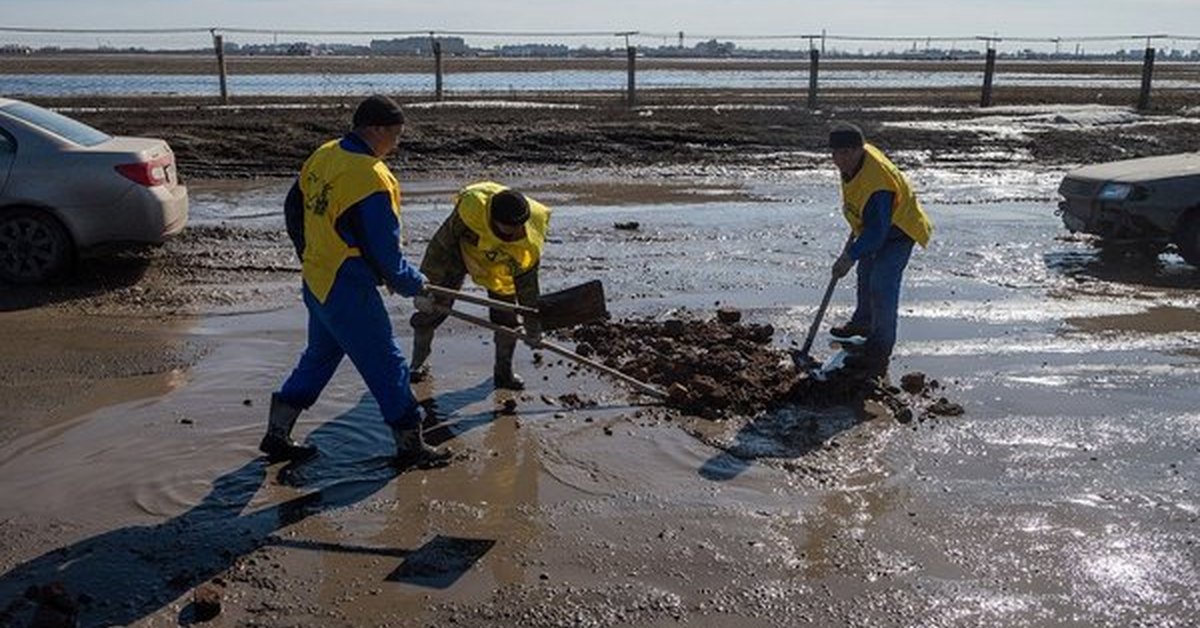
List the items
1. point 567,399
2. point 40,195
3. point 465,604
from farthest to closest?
1. point 40,195
2. point 567,399
3. point 465,604

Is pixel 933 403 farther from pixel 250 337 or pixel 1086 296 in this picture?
pixel 250 337

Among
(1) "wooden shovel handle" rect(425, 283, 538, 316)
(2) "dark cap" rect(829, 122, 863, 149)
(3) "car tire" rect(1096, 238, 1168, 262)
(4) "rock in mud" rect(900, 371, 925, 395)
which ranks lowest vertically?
(4) "rock in mud" rect(900, 371, 925, 395)

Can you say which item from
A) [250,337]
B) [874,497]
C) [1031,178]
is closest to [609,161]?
[1031,178]

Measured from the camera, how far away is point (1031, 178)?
16.6m

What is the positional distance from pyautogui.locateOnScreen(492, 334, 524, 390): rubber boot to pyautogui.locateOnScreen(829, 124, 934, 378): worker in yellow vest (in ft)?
6.35

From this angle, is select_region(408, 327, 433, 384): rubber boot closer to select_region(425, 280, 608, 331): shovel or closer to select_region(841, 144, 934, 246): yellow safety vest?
select_region(425, 280, 608, 331): shovel

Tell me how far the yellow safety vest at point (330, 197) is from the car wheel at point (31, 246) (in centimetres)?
456

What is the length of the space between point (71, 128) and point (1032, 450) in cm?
752

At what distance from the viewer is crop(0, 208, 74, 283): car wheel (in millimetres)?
8648

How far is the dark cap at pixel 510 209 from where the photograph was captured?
5.93 m

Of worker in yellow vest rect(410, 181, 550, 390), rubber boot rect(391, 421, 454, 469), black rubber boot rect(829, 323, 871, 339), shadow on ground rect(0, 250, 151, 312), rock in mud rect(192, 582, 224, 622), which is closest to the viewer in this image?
rock in mud rect(192, 582, 224, 622)

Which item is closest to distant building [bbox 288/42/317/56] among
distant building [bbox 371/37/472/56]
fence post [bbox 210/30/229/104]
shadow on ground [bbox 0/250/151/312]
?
distant building [bbox 371/37/472/56]

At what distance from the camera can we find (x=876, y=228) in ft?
21.3

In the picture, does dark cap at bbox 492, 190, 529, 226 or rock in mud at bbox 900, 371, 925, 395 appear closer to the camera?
dark cap at bbox 492, 190, 529, 226
